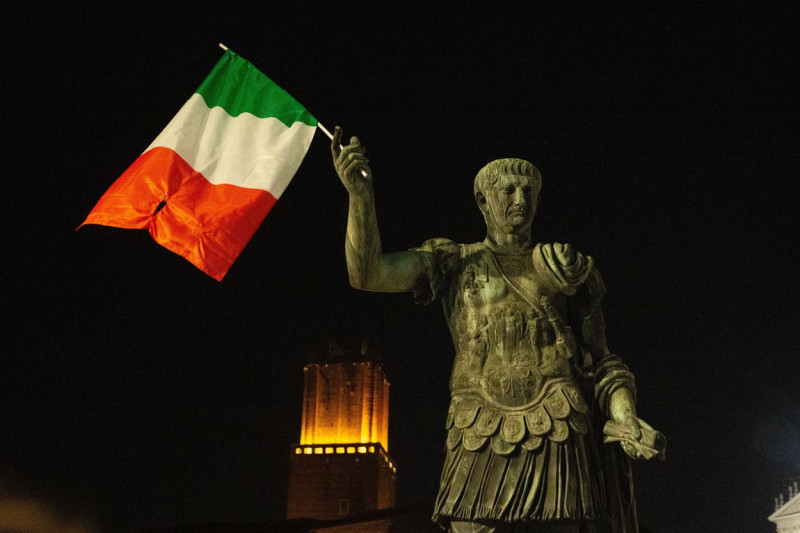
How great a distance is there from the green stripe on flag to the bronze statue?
167cm

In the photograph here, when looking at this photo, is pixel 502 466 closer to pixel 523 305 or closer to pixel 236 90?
pixel 523 305

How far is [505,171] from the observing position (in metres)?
5.81

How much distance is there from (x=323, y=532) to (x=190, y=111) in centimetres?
4682

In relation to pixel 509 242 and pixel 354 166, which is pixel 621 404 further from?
pixel 354 166

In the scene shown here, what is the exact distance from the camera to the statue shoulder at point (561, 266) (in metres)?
5.56

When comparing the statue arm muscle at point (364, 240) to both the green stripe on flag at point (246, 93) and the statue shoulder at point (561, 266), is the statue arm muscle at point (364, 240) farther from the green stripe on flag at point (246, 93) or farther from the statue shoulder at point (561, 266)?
the green stripe on flag at point (246, 93)

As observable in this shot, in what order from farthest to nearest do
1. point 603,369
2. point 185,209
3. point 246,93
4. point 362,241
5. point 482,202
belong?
point 246,93 < point 185,209 < point 482,202 < point 603,369 < point 362,241

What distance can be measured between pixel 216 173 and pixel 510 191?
2.26 m

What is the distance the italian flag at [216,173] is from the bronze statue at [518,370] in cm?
147

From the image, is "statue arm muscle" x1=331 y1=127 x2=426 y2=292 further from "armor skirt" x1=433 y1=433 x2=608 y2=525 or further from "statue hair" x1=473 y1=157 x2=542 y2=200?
"armor skirt" x1=433 y1=433 x2=608 y2=525

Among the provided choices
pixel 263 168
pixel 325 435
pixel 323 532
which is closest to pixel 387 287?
pixel 263 168

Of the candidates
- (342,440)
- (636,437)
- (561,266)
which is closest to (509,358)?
(561,266)

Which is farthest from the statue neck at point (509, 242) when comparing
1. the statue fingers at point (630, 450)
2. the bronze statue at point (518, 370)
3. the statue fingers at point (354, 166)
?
the statue fingers at point (630, 450)

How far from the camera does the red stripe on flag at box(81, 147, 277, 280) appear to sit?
21.9 ft
